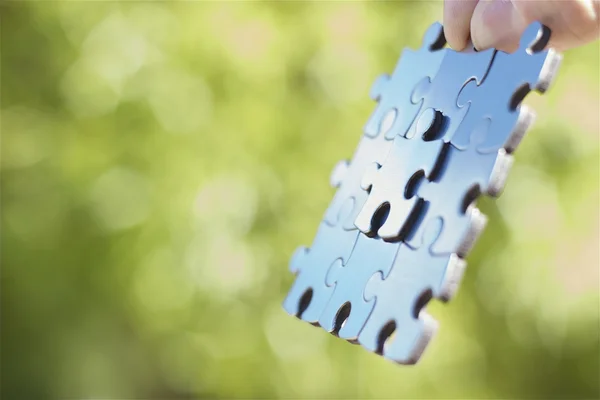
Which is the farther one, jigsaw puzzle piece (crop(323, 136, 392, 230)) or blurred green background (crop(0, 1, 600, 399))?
blurred green background (crop(0, 1, 600, 399))

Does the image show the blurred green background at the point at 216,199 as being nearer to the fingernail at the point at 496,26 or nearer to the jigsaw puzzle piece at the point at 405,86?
the jigsaw puzzle piece at the point at 405,86

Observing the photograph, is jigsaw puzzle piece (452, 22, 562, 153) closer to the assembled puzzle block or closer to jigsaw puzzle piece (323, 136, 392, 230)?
the assembled puzzle block

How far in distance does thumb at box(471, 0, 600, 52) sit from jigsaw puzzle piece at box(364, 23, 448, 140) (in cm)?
8

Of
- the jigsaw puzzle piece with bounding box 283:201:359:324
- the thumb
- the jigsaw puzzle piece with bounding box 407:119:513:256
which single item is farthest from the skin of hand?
the jigsaw puzzle piece with bounding box 283:201:359:324

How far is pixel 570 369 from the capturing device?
2.70 meters

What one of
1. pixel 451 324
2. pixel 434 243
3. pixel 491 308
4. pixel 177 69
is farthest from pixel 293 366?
pixel 434 243

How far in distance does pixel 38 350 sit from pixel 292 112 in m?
1.18

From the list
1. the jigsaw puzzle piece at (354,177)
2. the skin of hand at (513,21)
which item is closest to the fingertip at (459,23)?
the skin of hand at (513,21)

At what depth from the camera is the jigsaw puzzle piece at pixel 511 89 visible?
0.62 meters

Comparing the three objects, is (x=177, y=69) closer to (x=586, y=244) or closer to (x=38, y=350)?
(x=38, y=350)

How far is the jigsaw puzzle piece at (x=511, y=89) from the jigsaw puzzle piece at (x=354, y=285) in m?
0.13

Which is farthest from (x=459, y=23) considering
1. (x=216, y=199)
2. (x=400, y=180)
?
(x=216, y=199)

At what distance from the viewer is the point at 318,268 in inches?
32.2

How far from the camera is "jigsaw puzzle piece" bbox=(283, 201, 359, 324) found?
30.4 inches
